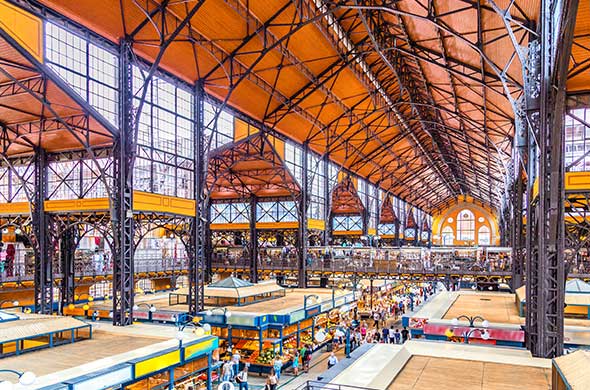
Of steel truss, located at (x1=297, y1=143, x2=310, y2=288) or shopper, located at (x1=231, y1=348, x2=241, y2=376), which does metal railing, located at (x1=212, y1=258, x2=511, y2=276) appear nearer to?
steel truss, located at (x1=297, y1=143, x2=310, y2=288)

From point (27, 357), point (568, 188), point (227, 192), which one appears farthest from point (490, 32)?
point (227, 192)

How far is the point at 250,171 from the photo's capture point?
130 ft

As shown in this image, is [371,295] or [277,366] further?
[371,295]


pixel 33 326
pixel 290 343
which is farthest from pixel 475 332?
pixel 33 326

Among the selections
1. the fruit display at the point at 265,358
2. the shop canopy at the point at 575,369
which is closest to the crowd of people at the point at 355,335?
the fruit display at the point at 265,358

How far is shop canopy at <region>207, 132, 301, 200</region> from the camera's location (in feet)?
110

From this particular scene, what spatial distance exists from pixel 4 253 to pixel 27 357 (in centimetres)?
1980

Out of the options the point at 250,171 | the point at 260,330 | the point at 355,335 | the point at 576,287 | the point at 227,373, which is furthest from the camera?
the point at 250,171

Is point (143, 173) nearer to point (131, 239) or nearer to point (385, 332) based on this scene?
point (131, 239)

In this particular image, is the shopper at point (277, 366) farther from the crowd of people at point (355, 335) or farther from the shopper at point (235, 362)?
the shopper at point (235, 362)

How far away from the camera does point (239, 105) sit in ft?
99.3

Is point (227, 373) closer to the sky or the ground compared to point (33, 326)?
closer to the ground

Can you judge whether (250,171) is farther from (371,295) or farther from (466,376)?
(466,376)

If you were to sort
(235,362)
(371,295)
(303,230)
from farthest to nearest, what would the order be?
1. (371,295)
2. (303,230)
3. (235,362)
